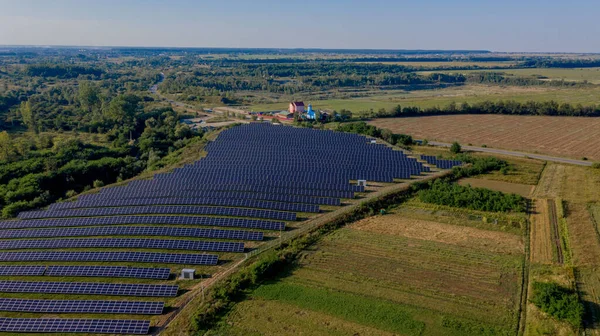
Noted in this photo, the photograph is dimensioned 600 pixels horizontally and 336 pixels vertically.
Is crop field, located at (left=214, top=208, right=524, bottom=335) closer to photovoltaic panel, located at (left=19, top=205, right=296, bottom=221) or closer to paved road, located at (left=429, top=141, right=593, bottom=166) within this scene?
photovoltaic panel, located at (left=19, top=205, right=296, bottom=221)

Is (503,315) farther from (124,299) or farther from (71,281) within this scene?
(71,281)

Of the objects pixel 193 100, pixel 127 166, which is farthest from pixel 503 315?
pixel 193 100

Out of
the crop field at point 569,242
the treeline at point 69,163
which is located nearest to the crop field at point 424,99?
the treeline at point 69,163

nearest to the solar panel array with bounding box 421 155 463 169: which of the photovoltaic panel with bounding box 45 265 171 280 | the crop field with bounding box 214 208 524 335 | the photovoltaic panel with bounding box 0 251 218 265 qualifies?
the crop field with bounding box 214 208 524 335

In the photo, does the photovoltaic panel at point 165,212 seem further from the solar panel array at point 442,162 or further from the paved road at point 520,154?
the paved road at point 520,154

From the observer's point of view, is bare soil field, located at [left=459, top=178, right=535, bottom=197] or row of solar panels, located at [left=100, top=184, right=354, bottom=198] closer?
row of solar panels, located at [left=100, top=184, right=354, bottom=198]

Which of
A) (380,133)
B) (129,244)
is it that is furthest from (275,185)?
(380,133)
